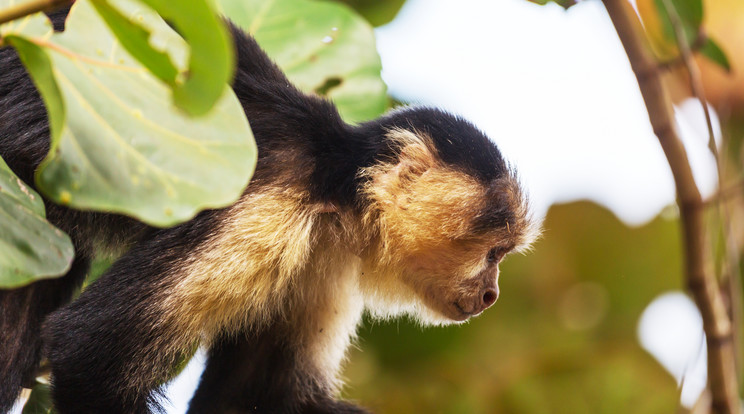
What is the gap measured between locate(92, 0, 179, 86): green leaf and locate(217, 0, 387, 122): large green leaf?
2.43m

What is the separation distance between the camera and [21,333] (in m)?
2.87

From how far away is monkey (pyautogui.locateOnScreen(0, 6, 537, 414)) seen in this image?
8.35ft

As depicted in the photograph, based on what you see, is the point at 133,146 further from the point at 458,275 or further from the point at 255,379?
the point at 255,379

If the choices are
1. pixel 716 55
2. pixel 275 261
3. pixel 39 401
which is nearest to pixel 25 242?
pixel 275 261

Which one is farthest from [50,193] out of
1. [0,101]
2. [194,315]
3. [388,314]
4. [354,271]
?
[388,314]

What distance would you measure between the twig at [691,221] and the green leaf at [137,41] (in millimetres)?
1771

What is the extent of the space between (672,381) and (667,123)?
342 centimetres

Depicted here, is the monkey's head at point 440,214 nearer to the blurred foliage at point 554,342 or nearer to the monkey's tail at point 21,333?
the monkey's tail at point 21,333

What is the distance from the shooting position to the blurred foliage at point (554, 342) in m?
5.04

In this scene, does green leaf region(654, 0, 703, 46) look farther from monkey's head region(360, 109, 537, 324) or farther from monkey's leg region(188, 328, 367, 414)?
monkey's leg region(188, 328, 367, 414)

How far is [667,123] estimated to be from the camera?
2.56 m

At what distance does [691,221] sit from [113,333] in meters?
1.99

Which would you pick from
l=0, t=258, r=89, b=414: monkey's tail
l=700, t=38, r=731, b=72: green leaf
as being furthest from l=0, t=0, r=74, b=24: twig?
l=700, t=38, r=731, b=72: green leaf

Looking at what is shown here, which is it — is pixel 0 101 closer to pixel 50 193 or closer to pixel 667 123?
pixel 50 193
